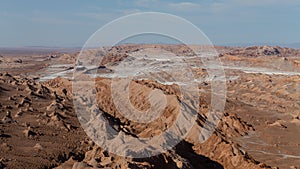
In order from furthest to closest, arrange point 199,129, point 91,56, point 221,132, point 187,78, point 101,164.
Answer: point 91,56, point 187,78, point 221,132, point 199,129, point 101,164

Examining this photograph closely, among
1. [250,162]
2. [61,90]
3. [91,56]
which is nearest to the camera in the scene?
[250,162]

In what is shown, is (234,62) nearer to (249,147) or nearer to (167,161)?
(249,147)

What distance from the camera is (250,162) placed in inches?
883

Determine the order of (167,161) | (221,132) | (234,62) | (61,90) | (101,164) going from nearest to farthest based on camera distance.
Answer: (101,164) → (167,161) → (221,132) → (61,90) → (234,62)

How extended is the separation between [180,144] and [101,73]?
155ft

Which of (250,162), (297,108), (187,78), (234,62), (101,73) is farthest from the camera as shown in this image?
(234,62)

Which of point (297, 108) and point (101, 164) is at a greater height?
point (101, 164)

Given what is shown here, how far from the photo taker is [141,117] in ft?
98.0

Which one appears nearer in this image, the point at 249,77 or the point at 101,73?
the point at 249,77

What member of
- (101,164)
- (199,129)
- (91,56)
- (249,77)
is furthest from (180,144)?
(91,56)

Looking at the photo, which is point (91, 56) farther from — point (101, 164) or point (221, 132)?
point (101, 164)

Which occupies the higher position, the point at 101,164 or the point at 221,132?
the point at 101,164

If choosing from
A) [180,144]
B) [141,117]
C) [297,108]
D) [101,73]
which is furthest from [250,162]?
[101,73]

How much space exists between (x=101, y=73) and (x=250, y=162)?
49.5 meters
